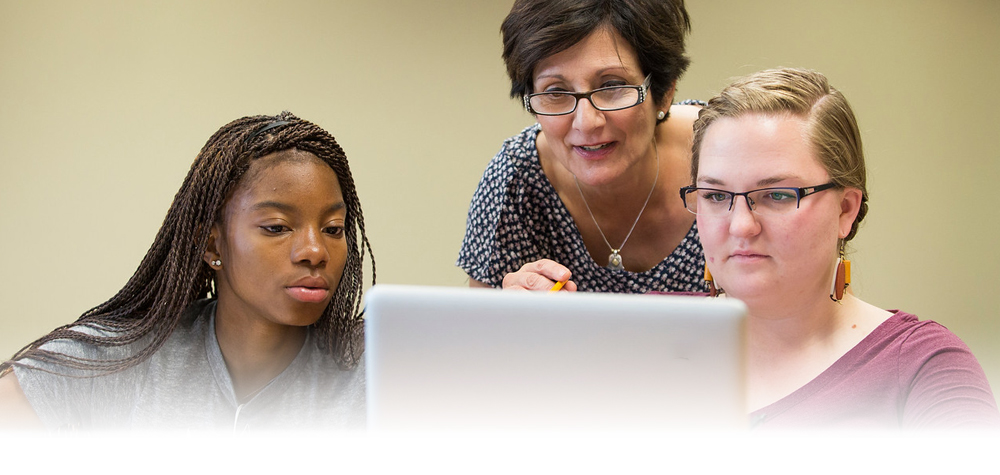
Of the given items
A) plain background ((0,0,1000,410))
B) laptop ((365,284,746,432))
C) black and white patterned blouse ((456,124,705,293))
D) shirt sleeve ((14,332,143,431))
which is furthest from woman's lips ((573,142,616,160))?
plain background ((0,0,1000,410))

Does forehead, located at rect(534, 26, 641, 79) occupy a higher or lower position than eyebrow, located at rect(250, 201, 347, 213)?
higher

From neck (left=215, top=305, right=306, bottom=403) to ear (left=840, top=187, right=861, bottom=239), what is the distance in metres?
0.84

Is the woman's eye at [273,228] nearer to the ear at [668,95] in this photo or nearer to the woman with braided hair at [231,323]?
the woman with braided hair at [231,323]

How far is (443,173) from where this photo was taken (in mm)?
3037

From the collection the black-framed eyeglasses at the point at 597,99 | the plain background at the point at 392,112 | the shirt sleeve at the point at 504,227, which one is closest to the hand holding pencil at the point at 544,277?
the black-framed eyeglasses at the point at 597,99

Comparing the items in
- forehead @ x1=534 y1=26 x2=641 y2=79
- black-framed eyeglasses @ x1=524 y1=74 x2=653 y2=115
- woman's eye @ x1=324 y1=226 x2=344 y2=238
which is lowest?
woman's eye @ x1=324 y1=226 x2=344 y2=238

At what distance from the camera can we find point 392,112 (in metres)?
2.97

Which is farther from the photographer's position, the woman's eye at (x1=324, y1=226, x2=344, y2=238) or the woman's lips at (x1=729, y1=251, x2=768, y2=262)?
the woman's eye at (x1=324, y1=226, x2=344, y2=238)

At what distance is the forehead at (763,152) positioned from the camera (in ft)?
3.84

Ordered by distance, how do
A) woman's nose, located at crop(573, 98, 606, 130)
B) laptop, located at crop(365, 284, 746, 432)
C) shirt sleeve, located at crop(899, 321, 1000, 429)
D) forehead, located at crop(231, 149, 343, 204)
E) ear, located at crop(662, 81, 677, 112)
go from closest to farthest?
laptop, located at crop(365, 284, 746, 432) < shirt sleeve, located at crop(899, 321, 1000, 429) < forehead, located at crop(231, 149, 343, 204) < woman's nose, located at crop(573, 98, 606, 130) < ear, located at crop(662, 81, 677, 112)

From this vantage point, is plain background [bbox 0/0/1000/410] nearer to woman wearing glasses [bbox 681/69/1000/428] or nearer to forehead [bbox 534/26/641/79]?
forehead [bbox 534/26/641/79]

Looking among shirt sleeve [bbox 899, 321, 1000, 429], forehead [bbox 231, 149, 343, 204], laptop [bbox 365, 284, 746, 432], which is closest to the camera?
laptop [bbox 365, 284, 746, 432]

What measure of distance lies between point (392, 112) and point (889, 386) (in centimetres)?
213

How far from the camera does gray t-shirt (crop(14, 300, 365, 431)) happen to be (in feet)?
4.18
